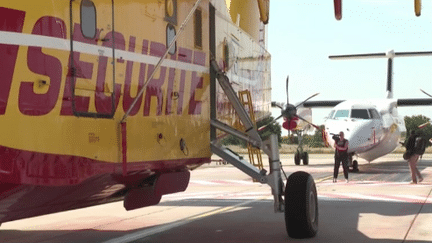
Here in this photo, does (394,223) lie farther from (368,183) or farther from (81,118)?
(368,183)

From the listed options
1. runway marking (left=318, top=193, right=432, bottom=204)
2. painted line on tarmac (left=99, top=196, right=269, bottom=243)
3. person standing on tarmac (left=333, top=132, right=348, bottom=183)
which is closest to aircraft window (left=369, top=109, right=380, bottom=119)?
person standing on tarmac (left=333, top=132, right=348, bottom=183)

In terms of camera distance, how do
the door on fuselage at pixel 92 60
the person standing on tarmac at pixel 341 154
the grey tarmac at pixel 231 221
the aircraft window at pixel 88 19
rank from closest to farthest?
the door on fuselage at pixel 92 60 < the aircraft window at pixel 88 19 < the grey tarmac at pixel 231 221 < the person standing on tarmac at pixel 341 154

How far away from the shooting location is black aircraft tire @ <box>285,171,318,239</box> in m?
8.77

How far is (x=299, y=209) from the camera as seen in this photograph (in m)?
8.74

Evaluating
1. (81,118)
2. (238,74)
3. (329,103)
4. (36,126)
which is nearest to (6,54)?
(36,126)

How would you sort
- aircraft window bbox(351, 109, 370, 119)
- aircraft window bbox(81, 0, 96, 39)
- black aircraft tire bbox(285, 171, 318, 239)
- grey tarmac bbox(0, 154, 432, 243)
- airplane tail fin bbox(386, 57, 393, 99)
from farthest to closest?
airplane tail fin bbox(386, 57, 393, 99) → aircraft window bbox(351, 109, 370, 119) → grey tarmac bbox(0, 154, 432, 243) → black aircraft tire bbox(285, 171, 318, 239) → aircraft window bbox(81, 0, 96, 39)

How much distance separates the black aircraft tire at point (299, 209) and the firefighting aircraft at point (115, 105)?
0.01 meters

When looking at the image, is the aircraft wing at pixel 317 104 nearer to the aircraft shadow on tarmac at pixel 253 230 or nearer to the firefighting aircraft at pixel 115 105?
the aircraft shadow on tarmac at pixel 253 230

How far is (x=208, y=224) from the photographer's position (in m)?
10.8

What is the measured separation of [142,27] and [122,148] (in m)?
1.33

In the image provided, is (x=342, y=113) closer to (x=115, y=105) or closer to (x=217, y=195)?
(x=217, y=195)

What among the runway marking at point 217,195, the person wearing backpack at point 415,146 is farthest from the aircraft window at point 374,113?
the runway marking at point 217,195

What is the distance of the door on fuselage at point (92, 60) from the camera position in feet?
18.8

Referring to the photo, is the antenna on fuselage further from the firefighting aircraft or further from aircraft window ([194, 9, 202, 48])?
aircraft window ([194, 9, 202, 48])
